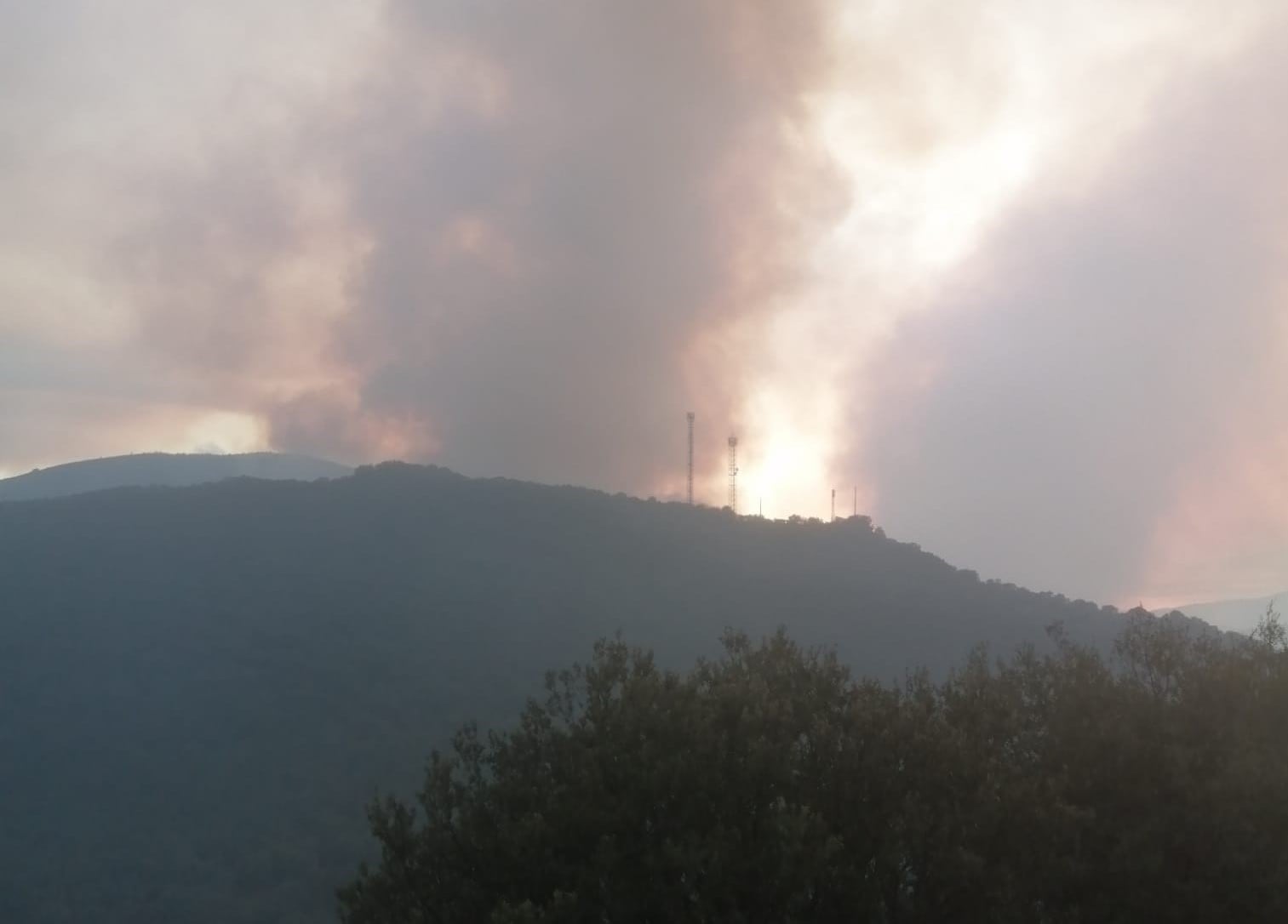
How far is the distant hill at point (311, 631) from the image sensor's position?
237 feet

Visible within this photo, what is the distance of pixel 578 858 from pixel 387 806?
5.17 meters

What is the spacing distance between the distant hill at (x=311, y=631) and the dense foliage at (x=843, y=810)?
1375 inches

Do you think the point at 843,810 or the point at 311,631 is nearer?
the point at 843,810

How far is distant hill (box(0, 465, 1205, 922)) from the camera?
2849 inches

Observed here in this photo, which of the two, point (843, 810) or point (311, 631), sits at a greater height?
point (311, 631)

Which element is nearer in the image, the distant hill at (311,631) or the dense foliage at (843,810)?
the dense foliage at (843,810)

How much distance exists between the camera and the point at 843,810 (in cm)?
1761

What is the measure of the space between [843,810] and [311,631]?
109179mm

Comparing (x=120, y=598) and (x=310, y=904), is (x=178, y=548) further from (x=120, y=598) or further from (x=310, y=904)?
(x=310, y=904)

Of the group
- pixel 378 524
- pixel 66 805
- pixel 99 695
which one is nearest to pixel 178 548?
pixel 378 524

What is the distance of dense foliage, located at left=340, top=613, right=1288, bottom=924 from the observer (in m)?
16.3

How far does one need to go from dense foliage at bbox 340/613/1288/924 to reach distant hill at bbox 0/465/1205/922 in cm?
3492

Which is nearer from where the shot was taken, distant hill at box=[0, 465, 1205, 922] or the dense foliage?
the dense foliage

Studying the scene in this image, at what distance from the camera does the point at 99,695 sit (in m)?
98.8
